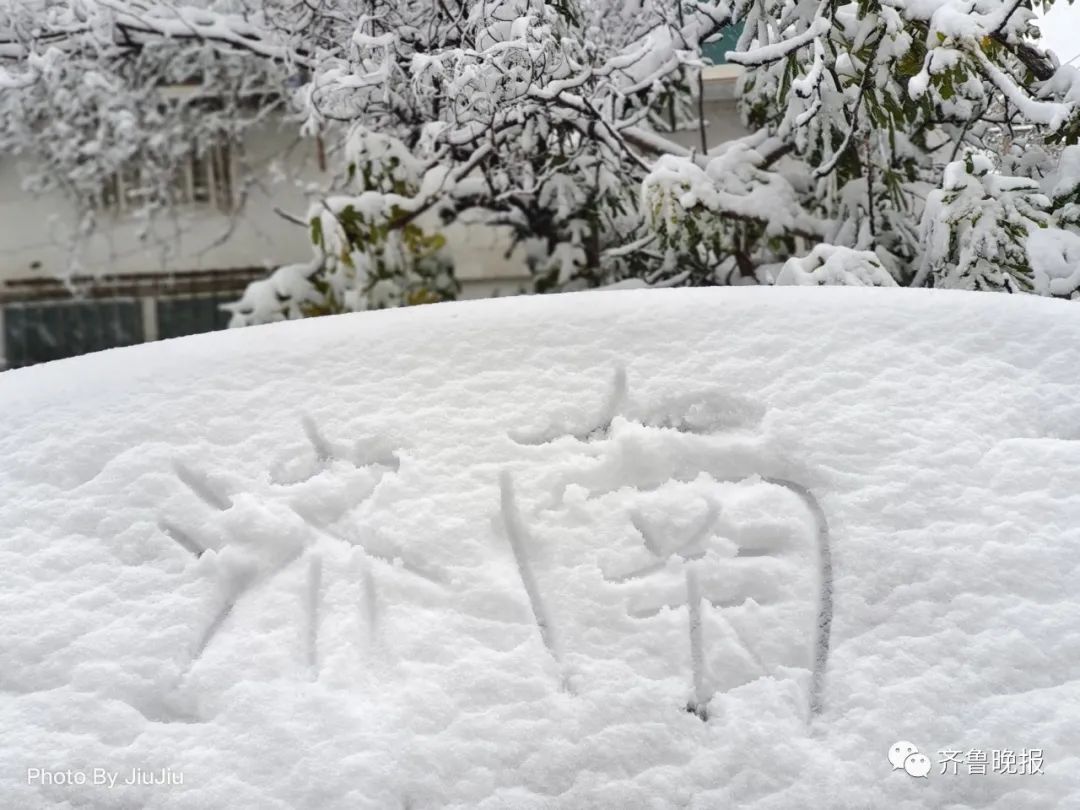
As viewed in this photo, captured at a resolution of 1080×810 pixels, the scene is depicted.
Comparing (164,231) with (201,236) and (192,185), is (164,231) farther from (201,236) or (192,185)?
(192,185)

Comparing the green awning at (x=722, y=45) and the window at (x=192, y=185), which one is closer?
the green awning at (x=722, y=45)

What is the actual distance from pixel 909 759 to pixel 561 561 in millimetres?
397

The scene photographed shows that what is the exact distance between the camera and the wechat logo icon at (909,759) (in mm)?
929

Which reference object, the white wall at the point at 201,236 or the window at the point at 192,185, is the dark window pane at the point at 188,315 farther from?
the window at the point at 192,185

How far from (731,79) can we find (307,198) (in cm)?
288

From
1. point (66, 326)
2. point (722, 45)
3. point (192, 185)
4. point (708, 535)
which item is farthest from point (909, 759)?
point (66, 326)

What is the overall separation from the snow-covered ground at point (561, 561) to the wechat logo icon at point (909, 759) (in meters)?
0.01

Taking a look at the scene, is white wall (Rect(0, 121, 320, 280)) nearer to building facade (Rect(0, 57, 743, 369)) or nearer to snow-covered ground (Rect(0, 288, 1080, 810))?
building facade (Rect(0, 57, 743, 369))

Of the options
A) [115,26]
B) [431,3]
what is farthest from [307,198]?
[431,3]

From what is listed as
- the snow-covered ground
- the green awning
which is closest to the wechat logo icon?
the snow-covered ground

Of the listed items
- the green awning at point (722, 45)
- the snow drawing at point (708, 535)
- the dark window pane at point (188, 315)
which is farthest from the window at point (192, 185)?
the snow drawing at point (708, 535)

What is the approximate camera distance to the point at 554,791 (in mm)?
931

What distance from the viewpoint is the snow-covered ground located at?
3.10 ft

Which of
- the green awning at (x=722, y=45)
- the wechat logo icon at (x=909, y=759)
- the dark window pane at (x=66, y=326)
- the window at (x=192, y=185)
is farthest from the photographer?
the dark window pane at (x=66, y=326)
